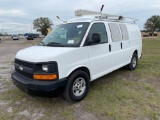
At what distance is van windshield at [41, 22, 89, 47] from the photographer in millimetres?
4098

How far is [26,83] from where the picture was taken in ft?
11.7

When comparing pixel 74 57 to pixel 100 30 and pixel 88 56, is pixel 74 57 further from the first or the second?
pixel 100 30

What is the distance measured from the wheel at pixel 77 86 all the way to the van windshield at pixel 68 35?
29.0 inches

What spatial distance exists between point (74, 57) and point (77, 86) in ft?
2.39

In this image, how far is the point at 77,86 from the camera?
13.2 ft

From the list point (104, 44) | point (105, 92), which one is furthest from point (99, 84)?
point (104, 44)

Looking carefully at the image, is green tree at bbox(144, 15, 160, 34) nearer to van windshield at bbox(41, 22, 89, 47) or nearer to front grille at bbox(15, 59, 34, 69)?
van windshield at bbox(41, 22, 89, 47)

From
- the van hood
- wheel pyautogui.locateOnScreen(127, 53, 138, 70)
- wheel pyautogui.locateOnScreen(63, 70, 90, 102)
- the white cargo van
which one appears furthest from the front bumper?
wheel pyautogui.locateOnScreen(127, 53, 138, 70)

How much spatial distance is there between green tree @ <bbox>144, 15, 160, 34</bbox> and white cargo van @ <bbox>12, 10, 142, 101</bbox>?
280ft

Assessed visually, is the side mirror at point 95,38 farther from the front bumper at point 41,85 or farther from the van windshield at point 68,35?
the front bumper at point 41,85

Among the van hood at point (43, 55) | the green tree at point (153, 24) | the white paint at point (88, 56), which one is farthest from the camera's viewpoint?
the green tree at point (153, 24)

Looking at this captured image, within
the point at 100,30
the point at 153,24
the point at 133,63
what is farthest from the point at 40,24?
the point at 100,30

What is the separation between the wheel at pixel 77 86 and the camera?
12.3 ft

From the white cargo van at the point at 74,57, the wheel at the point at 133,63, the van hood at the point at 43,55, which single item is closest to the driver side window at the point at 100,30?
the white cargo van at the point at 74,57
